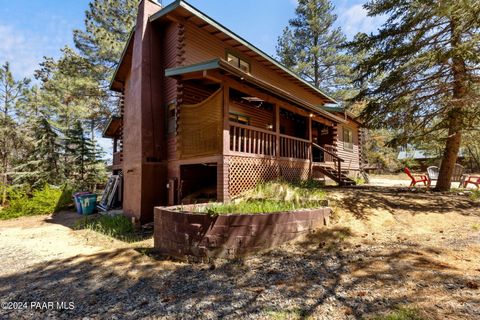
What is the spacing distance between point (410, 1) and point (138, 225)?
1268 cm

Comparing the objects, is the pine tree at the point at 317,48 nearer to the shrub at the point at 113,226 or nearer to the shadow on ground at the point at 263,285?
the shrub at the point at 113,226

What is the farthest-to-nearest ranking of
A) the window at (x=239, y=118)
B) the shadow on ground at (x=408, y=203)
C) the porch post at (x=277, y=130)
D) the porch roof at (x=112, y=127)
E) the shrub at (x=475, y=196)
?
the porch roof at (x=112, y=127), the window at (x=239, y=118), the porch post at (x=277, y=130), the shrub at (x=475, y=196), the shadow on ground at (x=408, y=203)

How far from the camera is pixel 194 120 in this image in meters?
8.23

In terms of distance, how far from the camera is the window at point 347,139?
1788cm

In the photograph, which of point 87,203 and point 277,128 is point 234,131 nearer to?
point 277,128

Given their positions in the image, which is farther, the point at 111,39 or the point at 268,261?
the point at 111,39

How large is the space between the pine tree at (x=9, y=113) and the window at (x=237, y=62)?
1862 centimetres

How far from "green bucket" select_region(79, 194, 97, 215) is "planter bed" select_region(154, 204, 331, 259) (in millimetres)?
8404

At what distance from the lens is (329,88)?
27172 millimetres

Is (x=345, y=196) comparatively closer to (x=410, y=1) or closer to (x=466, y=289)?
(x=466, y=289)

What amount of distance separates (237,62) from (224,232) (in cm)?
875

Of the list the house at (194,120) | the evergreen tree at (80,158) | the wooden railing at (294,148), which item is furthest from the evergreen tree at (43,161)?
the wooden railing at (294,148)

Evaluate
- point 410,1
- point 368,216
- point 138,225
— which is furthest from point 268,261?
point 410,1

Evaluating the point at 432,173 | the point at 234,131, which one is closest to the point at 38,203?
the point at 234,131
